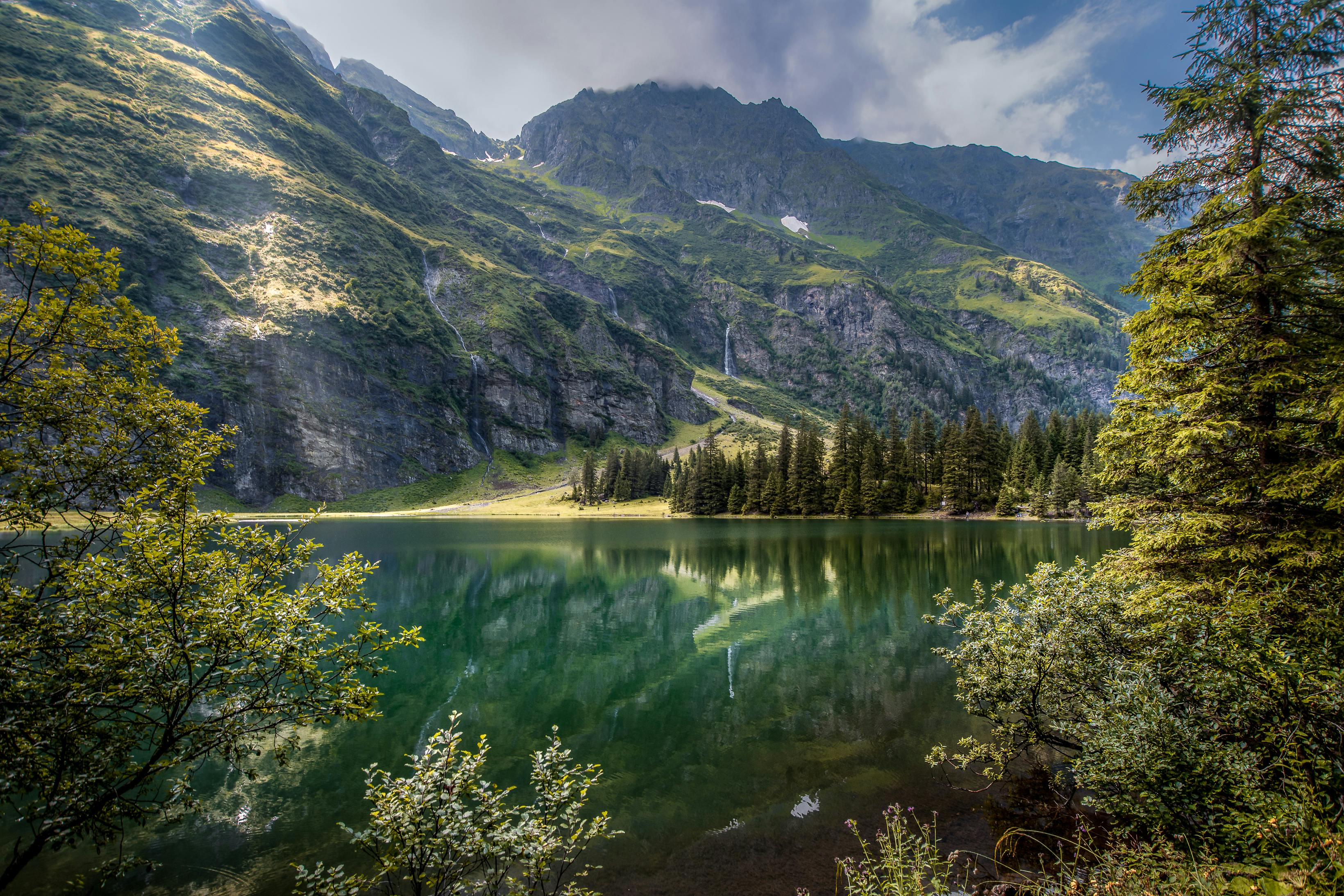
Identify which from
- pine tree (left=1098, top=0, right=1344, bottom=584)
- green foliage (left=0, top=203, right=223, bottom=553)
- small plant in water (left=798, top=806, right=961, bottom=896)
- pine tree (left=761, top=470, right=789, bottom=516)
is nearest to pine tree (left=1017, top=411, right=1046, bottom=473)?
pine tree (left=761, top=470, right=789, bottom=516)

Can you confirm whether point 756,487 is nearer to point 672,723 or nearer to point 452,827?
point 672,723

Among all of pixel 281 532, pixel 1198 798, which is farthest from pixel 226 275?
pixel 1198 798

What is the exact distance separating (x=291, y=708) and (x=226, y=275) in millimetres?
242020

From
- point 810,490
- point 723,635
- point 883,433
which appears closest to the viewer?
point 723,635

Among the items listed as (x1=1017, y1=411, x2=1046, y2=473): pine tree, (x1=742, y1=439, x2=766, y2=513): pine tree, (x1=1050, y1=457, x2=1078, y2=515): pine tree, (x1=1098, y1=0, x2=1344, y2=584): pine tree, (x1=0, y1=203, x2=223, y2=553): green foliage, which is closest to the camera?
(x1=0, y1=203, x2=223, y2=553): green foliage

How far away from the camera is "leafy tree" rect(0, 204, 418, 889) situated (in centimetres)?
671

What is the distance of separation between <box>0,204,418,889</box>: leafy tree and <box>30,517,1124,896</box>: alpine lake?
6220 millimetres

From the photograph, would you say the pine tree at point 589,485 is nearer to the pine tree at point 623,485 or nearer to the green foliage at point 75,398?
the pine tree at point 623,485

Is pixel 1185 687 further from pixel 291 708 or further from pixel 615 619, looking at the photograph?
pixel 615 619

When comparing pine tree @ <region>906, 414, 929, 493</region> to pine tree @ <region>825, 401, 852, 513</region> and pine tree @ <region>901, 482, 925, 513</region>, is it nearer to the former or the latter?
pine tree @ <region>901, 482, 925, 513</region>

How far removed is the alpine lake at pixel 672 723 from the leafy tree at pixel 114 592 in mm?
6220

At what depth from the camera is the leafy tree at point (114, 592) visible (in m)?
6.71

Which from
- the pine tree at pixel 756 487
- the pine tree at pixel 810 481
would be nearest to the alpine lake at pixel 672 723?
the pine tree at pixel 810 481

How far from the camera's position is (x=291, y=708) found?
Result: 26.9ft
